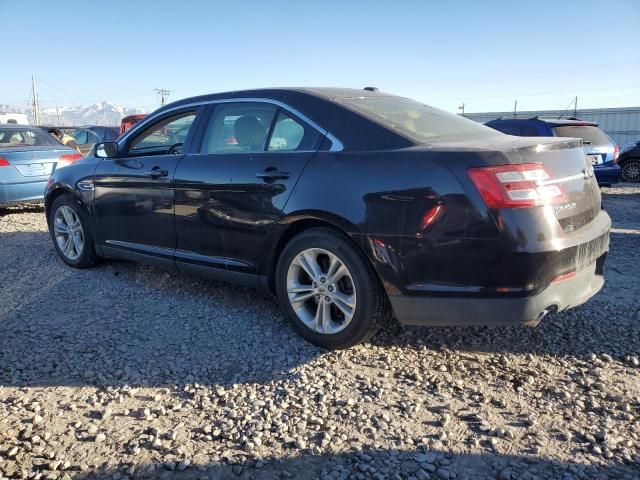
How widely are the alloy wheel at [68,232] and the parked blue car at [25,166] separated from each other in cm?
269

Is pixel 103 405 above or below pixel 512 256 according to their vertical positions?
below

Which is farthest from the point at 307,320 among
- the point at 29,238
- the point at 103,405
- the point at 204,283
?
the point at 29,238

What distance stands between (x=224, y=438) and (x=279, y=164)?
1.72 m

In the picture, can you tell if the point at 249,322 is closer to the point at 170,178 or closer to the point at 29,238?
the point at 170,178

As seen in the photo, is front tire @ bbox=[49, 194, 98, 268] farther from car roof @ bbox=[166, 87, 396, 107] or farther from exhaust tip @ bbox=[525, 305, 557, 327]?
exhaust tip @ bbox=[525, 305, 557, 327]

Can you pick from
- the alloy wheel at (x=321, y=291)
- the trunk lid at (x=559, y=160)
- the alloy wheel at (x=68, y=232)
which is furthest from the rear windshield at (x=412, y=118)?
the alloy wheel at (x=68, y=232)

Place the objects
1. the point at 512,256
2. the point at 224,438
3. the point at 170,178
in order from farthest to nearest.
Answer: the point at 170,178, the point at 512,256, the point at 224,438

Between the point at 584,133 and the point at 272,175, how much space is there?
7877mm

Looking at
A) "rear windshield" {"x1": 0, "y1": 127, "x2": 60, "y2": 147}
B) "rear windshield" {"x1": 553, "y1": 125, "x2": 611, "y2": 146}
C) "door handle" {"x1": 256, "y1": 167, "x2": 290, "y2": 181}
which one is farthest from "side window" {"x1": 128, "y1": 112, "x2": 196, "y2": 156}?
"rear windshield" {"x1": 553, "y1": 125, "x2": 611, "y2": 146}

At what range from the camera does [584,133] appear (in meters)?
9.40

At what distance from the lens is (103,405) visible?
2766mm

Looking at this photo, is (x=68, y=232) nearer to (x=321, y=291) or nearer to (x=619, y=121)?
(x=321, y=291)

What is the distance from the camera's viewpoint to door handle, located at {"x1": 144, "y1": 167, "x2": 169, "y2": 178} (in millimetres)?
4133

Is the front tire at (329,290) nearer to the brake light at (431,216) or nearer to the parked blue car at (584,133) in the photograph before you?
the brake light at (431,216)
